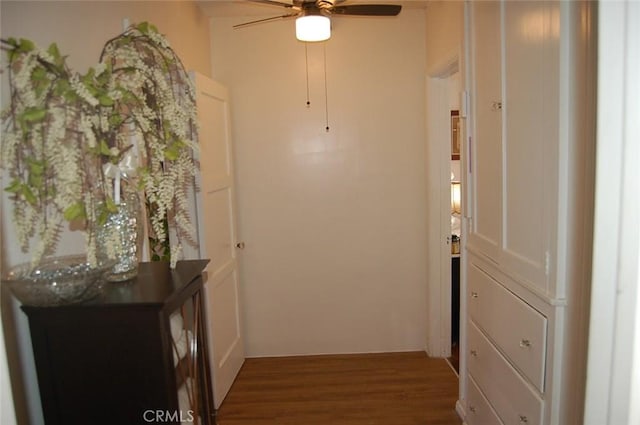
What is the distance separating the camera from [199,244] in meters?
2.55

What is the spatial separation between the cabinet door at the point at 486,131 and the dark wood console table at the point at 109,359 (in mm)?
1386

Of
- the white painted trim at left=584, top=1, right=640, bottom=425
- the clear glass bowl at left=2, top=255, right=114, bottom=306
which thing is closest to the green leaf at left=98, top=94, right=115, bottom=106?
the clear glass bowl at left=2, top=255, right=114, bottom=306

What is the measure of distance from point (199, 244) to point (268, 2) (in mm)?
1416

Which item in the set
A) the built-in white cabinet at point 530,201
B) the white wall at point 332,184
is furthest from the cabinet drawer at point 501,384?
the white wall at point 332,184

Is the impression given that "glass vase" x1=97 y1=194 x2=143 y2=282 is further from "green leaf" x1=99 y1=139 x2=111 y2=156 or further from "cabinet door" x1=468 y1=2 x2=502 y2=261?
"cabinet door" x1=468 y1=2 x2=502 y2=261

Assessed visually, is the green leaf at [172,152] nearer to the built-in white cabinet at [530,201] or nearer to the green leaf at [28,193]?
the green leaf at [28,193]

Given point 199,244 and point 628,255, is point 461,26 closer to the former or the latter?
point 628,255

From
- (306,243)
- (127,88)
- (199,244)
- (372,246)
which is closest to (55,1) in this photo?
(127,88)

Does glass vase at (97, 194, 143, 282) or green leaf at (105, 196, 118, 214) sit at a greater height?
green leaf at (105, 196, 118, 214)

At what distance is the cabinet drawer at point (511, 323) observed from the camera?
59.9 inches

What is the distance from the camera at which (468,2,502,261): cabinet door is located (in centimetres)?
181

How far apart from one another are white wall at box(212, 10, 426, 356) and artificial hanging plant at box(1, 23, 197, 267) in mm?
1933

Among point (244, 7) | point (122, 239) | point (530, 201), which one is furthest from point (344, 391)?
point (244, 7)

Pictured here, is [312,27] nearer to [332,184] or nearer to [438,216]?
[332,184]
